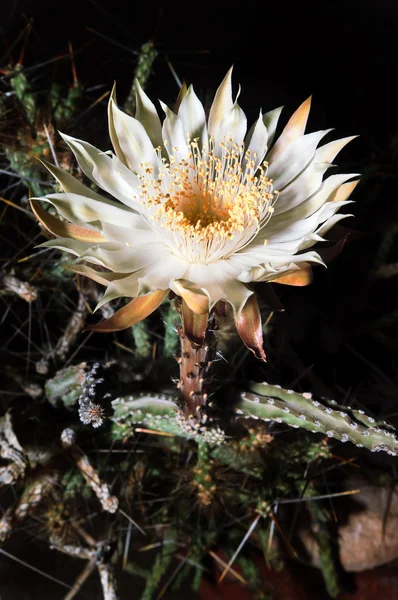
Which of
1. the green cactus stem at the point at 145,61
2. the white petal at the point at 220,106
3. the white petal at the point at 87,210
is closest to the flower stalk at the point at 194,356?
the white petal at the point at 87,210

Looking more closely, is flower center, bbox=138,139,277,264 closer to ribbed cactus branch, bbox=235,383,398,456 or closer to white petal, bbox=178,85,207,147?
white petal, bbox=178,85,207,147

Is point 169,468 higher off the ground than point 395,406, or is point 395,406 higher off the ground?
point 395,406

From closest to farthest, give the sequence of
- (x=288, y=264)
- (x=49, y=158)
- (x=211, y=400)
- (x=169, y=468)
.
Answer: (x=288, y=264), (x=211, y=400), (x=49, y=158), (x=169, y=468)

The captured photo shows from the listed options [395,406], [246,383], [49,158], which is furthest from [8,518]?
[395,406]

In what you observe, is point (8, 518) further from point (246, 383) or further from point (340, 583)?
point (340, 583)

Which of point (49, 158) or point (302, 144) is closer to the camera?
point (302, 144)
